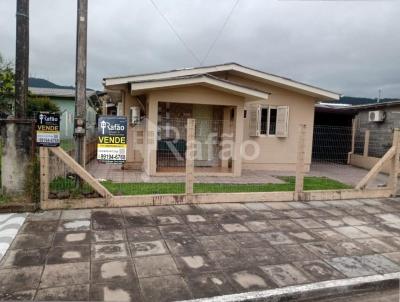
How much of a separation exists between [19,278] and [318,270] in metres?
3.53

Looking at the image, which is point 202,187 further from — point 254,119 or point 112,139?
point 254,119

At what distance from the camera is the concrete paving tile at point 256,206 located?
6.84m

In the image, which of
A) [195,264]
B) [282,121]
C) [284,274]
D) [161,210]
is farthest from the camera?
[282,121]

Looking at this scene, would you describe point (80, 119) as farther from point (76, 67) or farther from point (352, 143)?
point (352, 143)

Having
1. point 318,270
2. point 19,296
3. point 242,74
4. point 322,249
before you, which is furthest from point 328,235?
point 242,74

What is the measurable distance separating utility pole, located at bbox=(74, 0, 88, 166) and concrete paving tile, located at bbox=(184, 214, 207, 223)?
246cm

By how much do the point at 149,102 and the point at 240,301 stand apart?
7.62m

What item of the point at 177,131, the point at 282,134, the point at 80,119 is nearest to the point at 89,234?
the point at 80,119

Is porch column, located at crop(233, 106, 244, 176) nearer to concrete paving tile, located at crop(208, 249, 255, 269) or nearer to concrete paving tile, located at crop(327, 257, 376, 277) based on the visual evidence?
→ concrete paving tile, located at crop(208, 249, 255, 269)

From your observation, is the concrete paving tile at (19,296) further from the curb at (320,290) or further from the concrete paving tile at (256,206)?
the concrete paving tile at (256,206)

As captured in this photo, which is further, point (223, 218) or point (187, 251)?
point (223, 218)

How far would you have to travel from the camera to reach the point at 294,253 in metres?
4.78

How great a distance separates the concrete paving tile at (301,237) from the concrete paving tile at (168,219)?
1.87 meters

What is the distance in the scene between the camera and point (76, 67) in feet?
21.9
